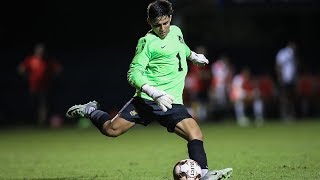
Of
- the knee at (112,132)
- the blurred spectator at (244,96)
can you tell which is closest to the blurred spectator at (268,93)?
the blurred spectator at (244,96)

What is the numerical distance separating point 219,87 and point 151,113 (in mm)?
16050

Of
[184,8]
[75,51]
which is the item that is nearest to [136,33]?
[75,51]

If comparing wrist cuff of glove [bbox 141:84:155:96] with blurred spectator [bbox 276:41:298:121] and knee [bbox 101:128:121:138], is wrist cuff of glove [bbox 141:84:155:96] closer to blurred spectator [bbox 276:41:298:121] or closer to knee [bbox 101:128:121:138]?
knee [bbox 101:128:121:138]

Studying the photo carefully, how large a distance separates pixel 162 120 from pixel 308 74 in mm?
18989

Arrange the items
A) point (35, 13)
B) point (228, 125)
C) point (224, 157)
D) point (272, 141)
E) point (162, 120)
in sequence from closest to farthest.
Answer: point (162, 120), point (224, 157), point (272, 141), point (228, 125), point (35, 13)

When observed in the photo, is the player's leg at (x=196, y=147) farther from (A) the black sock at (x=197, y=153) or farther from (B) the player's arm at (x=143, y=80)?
(B) the player's arm at (x=143, y=80)

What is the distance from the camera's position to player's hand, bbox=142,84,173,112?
8.35 meters

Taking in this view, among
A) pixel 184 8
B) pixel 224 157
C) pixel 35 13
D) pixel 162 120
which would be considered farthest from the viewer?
pixel 35 13

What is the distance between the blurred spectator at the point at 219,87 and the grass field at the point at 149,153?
164 inches

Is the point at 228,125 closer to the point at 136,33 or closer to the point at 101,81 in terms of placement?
the point at 101,81

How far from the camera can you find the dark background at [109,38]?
26.5m

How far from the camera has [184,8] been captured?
24656 mm

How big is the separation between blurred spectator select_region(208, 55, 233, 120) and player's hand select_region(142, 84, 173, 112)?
16.0 m

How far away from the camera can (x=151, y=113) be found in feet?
29.7
